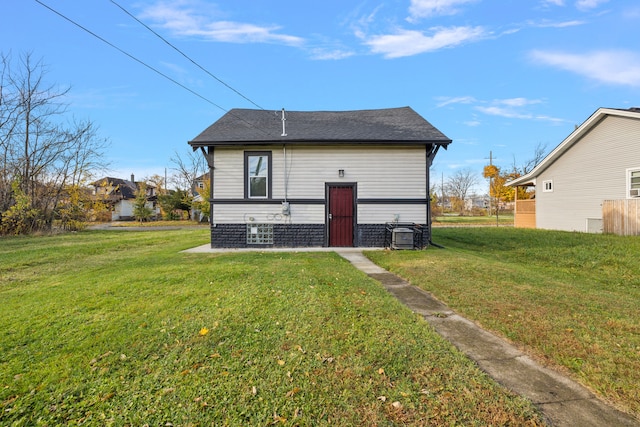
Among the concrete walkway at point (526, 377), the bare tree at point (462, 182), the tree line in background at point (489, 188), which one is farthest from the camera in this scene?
the bare tree at point (462, 182)

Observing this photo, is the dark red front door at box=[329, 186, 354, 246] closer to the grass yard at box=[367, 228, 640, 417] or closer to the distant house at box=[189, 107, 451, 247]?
the distant house at box=[189, 107, 451, 247]

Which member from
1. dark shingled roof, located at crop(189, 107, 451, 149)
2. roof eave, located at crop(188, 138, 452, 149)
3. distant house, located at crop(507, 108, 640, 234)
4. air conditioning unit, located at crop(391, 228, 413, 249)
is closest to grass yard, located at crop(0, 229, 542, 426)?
air conditioning unit, located at crop(391, 228, 413, 249)

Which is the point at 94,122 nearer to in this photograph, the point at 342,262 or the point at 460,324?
the point at 342,262

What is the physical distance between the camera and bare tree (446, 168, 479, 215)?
54219 millimetres

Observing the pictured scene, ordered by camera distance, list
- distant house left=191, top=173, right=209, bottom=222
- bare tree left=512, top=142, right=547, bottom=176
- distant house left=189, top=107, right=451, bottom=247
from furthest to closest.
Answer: bare tree left=512, top=142, right=547, bottom=176 < distant house left=191, top=173, right=209, bottom=222 < distant house left=189, top=107, right=451, bottom=247

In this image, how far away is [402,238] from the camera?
30.1 feet

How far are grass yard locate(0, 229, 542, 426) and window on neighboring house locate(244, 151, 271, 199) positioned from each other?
5.37 metres

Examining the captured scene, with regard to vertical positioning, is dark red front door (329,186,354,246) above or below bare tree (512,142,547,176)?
below

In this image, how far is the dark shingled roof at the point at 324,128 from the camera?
9375 millimetres

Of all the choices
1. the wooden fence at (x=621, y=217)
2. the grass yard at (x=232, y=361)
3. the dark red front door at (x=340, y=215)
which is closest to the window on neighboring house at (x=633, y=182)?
the wooden fence at (x=621, y=217)

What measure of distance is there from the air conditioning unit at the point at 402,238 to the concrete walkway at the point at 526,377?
527 cm

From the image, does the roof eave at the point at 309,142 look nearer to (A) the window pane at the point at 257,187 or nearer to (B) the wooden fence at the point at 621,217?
(A) the window pane at the point at 257,187

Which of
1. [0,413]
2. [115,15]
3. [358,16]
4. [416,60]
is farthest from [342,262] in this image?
[416,60]

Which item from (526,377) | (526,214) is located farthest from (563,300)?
(526,214)
